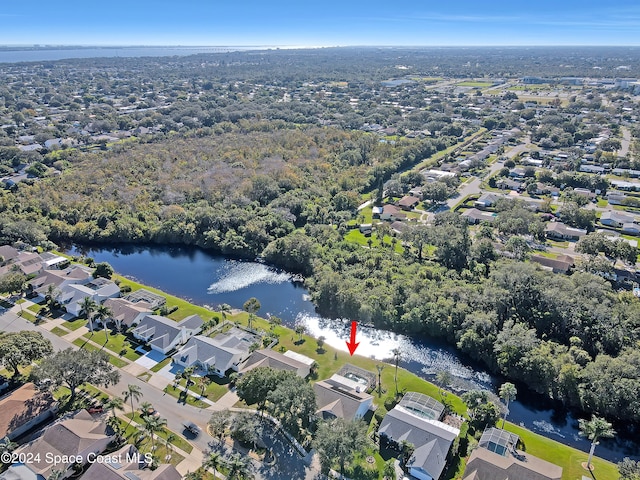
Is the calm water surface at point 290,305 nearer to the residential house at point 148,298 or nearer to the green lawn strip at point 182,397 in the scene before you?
the residential house at point 148,298

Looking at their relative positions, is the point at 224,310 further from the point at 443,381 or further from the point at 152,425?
the point at 443,381

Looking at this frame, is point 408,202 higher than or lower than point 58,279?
higher

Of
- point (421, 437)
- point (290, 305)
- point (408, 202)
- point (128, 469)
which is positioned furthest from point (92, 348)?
point (408, 202)

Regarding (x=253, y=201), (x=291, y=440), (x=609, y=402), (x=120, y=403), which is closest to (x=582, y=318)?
(x=609, y=402)

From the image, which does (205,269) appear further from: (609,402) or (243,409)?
(609,402)

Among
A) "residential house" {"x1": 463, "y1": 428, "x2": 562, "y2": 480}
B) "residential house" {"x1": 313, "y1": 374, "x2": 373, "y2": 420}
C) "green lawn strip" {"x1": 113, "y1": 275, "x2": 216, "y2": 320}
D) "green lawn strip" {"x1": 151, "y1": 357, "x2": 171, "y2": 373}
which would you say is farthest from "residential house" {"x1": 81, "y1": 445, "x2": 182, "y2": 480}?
"residential house" {"x1": 463, "y1": 428, "x2": 562, "y2": 480}

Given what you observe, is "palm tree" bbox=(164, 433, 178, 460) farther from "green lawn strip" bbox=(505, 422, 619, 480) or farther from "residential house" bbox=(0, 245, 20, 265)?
"residential house" bbox=(0, 245, 20, 265)

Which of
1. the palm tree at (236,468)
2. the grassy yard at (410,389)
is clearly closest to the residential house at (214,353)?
the grassy yard at (410,389)
